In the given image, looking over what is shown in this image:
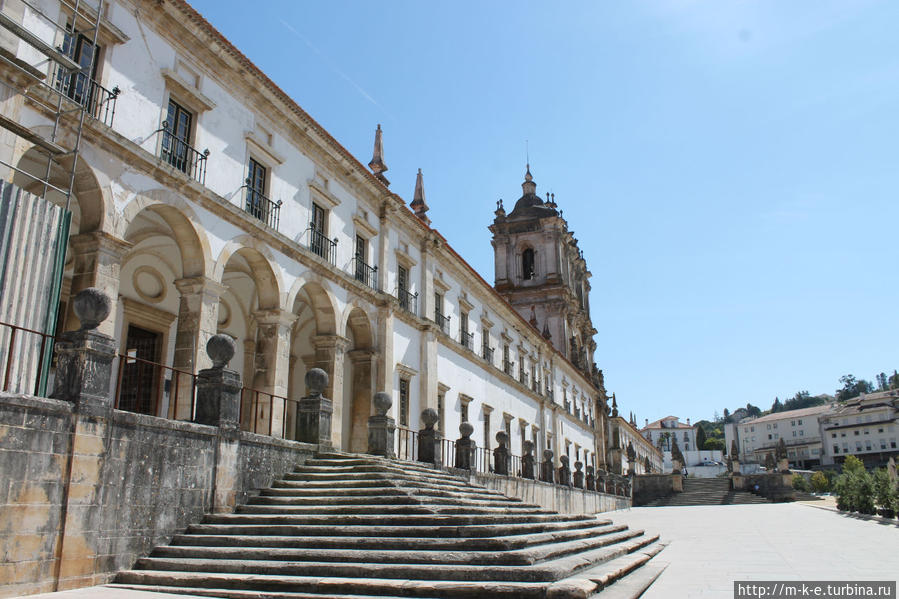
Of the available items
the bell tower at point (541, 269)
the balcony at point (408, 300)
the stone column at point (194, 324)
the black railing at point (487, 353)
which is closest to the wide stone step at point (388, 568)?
the stone column at point (194, 324)

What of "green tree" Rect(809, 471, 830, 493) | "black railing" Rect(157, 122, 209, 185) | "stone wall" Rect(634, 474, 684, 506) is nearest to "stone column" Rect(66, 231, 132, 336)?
"black railing" Rect(157, 122, 209, 185)

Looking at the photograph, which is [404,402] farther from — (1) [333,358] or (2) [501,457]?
(1) [333,358]

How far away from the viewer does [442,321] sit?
24.0 meters

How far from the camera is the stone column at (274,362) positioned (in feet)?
46.6

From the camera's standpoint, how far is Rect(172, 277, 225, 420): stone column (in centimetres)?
1238

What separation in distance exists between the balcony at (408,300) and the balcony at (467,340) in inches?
175

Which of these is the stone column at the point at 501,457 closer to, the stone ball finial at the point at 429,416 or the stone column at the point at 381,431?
the stone ball finial at the point at 429,416

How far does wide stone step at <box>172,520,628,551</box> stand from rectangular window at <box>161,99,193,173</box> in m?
7.09

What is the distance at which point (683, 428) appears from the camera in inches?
5433

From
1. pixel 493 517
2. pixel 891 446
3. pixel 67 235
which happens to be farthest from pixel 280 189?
pixel 891 446

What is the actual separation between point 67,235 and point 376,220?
10.9 meters

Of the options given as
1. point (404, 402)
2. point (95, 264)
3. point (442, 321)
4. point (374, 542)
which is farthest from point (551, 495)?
point (95, 264)

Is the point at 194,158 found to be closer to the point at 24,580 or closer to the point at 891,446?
the point at 24,580

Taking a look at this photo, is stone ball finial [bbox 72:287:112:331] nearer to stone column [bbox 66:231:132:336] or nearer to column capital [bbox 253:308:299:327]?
stone column [bbox 66:231:132:336]
